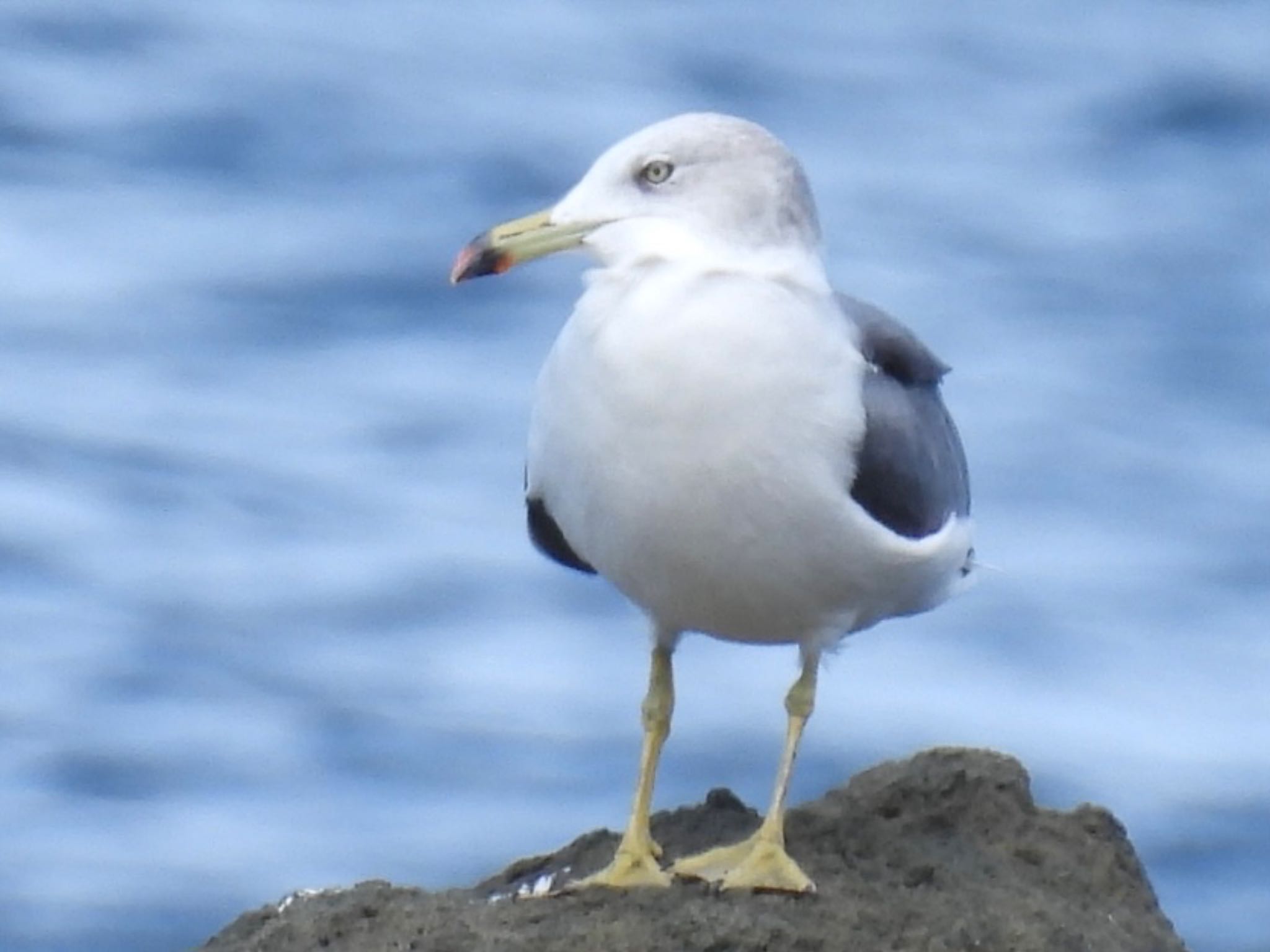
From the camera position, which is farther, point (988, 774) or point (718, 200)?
point (988, 774)

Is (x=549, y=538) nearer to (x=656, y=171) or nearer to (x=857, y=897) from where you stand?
(x=656, y=171)

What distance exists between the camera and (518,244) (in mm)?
6695

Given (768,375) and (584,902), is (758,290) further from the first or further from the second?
(584,902)

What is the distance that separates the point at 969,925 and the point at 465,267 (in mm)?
1646

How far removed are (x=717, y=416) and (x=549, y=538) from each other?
35.6 inches

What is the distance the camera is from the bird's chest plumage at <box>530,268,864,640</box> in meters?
6.51

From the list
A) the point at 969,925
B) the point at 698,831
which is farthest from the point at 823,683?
the point at 969,925

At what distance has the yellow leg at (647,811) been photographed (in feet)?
22.6

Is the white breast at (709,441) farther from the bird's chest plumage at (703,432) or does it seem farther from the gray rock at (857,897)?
the gray rock at (857,897)

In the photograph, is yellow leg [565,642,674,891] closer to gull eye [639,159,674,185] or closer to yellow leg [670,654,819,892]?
yellow leg [670,654,819,892]

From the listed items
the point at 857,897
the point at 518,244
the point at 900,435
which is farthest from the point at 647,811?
the point at 518,244

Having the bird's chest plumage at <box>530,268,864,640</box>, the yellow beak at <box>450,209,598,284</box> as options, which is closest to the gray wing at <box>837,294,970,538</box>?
the bird's chest plumage at <box>530,268,864,640</box>

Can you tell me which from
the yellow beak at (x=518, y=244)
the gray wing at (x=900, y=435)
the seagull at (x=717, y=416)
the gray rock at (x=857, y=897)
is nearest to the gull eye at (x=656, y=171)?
the seagull at (x=717, y=416)

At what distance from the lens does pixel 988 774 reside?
7289 mm
